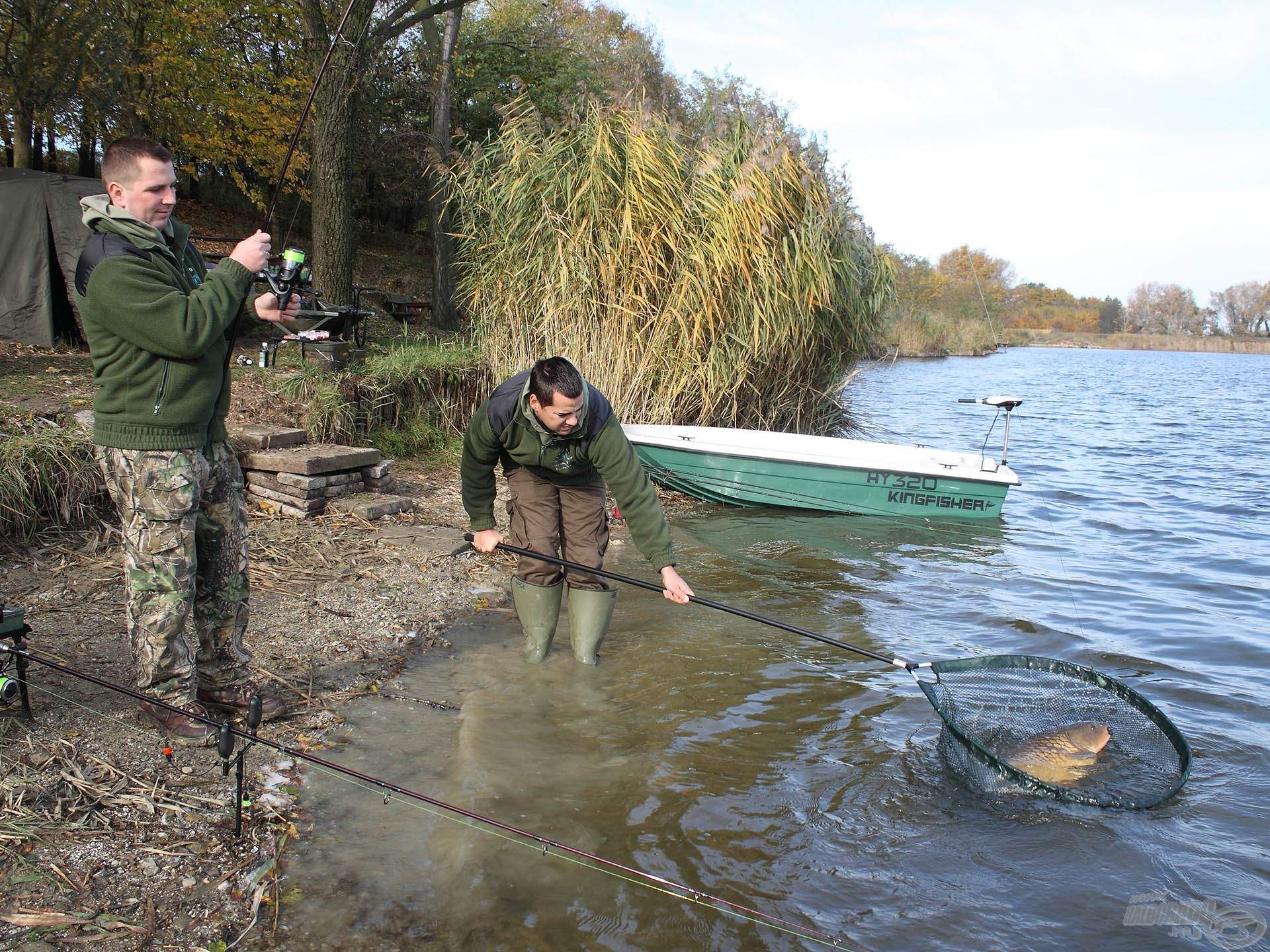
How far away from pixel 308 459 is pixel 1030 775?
16.0 ft

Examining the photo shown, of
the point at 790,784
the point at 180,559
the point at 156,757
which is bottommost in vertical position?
the point at 790,784

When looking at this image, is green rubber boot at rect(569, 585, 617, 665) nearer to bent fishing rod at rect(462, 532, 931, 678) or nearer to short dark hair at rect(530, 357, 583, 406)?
bent fishing rod at rect(462, 532, 931, 678)

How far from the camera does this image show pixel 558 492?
14.7 ft

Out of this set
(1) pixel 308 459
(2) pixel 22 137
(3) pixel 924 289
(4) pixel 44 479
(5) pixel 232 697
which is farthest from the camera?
(3) pixel 924 289

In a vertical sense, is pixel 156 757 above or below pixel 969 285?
below

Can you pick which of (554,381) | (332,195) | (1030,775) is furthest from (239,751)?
(332,195)

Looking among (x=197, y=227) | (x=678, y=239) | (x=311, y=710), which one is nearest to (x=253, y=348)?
(x=678, y=239)

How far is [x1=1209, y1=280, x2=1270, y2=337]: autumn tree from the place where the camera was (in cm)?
8288

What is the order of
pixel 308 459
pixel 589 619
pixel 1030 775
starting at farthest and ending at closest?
1. pixel 308 459
2. pixel 589 619
3. pixel 1030 775

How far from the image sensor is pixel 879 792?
3.89 m

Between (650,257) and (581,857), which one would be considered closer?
(581,857)

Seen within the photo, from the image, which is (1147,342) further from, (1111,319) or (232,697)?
(232,697)

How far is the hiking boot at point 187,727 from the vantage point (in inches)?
128

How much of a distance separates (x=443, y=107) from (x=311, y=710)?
13.6 metres
